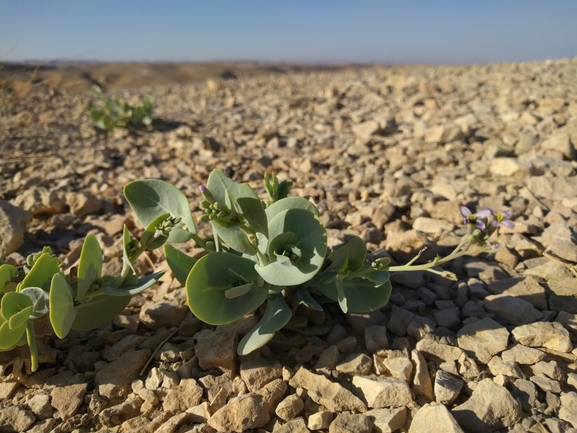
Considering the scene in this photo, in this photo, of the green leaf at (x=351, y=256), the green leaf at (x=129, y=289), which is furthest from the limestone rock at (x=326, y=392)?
the green leaf at (x=129, y=289)

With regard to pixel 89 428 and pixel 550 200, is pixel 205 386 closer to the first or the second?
pixel 89 428

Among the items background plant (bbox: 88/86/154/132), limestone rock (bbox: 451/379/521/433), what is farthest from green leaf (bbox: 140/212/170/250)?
background plant (bbox: 88/86/154/132)

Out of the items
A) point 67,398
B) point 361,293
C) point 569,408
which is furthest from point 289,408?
point 569,408

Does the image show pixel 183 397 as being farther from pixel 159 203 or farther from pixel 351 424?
pixel 159 203

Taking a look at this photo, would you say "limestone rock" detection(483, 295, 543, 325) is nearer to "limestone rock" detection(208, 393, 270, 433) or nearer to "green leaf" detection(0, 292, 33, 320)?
"limestone rock" detection(208, 393, 270, 433)

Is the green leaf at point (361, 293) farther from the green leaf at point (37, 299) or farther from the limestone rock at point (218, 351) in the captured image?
the green leaf at point (37, 299)

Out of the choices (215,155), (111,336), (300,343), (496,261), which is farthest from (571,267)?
(215,155)
